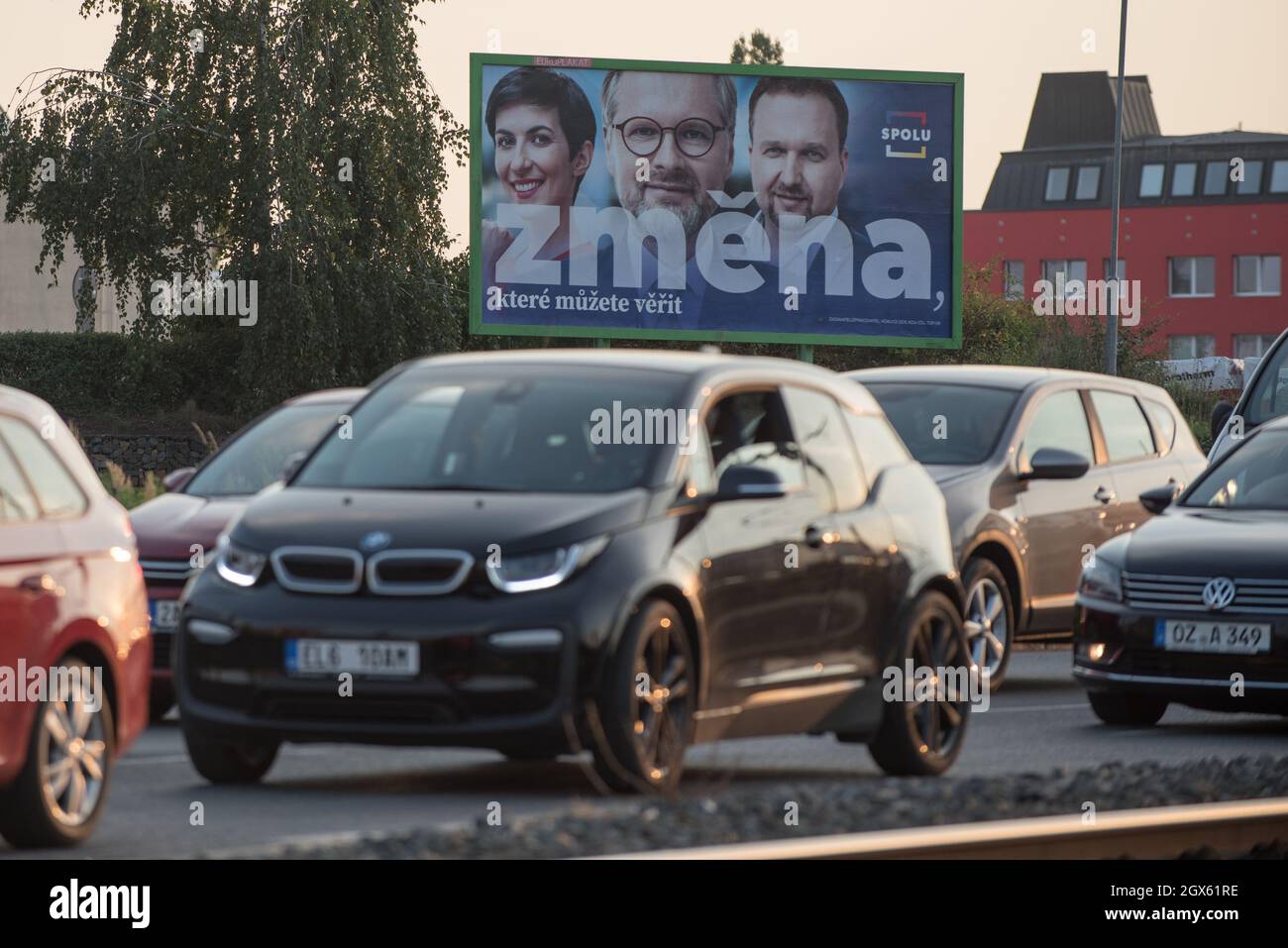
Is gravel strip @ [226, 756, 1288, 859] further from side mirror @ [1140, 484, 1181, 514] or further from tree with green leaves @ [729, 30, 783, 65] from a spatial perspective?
tree with green leaves @ [729, 30, 783, 65]

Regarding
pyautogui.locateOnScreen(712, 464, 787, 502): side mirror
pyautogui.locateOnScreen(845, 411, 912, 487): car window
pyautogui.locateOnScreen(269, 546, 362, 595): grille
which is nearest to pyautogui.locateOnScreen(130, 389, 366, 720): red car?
pyautogui.locateOnScreen(845, 411, 912, 487): car window

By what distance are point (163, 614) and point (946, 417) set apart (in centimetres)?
546

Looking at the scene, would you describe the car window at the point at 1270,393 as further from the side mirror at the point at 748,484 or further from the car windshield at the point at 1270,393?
the side mirror at the point at 748,484

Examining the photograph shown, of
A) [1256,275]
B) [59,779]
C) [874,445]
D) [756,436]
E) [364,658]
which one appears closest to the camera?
[59,779]

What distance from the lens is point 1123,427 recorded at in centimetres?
1747

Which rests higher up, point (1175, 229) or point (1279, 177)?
point (1279, 177)

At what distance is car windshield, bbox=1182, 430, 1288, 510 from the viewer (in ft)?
47.3

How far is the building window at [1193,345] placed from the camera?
109 meters

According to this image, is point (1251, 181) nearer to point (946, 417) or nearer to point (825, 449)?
point (946, 417)

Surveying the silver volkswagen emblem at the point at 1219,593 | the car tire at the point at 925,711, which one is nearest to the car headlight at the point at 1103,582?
the silver volkswagen emblem at the point at 1219,593

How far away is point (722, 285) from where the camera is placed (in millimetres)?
35250

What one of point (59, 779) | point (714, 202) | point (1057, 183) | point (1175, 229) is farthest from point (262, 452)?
point (1057, 183)

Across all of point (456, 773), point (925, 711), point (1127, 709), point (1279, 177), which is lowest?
point (1127, 709)
